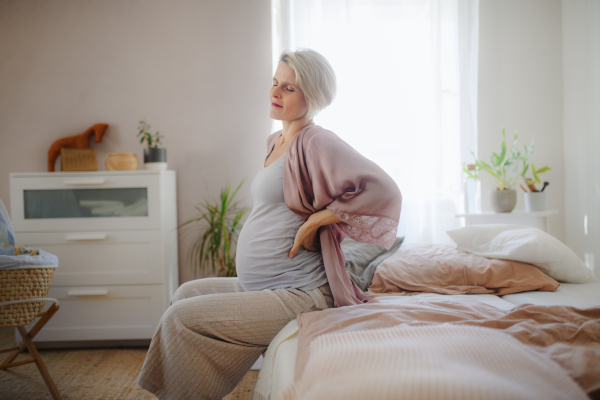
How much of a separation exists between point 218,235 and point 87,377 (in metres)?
1.02

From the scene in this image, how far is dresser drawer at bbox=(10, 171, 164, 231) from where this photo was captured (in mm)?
2361

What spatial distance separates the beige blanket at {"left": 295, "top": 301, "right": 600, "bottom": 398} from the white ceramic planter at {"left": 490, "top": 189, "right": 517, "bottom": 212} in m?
1.40

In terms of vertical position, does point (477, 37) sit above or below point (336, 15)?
below

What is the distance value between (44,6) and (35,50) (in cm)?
Answer: 31

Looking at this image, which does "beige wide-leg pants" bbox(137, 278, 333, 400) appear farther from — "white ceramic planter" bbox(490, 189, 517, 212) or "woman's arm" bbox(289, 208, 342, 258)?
"white ceramic planter" bbox(490, 189, 517, 212)

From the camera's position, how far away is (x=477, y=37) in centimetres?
273

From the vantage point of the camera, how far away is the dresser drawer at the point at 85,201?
2.36 meters

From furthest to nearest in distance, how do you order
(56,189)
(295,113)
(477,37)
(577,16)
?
(477,37) < (577,16) < (56,189) < (295,113)

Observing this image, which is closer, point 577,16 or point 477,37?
point 577,16

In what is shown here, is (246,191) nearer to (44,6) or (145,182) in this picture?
(145,182)

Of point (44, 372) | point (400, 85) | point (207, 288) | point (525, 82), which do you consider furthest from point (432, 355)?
point (525, 82)

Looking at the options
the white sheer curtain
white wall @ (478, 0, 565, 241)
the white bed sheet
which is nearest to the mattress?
the white bed sheet

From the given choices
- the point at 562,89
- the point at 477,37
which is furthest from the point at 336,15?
the point at 562,89

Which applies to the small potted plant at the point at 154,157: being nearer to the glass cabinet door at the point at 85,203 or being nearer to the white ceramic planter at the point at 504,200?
the glass cabinet door at the point at 85,203
